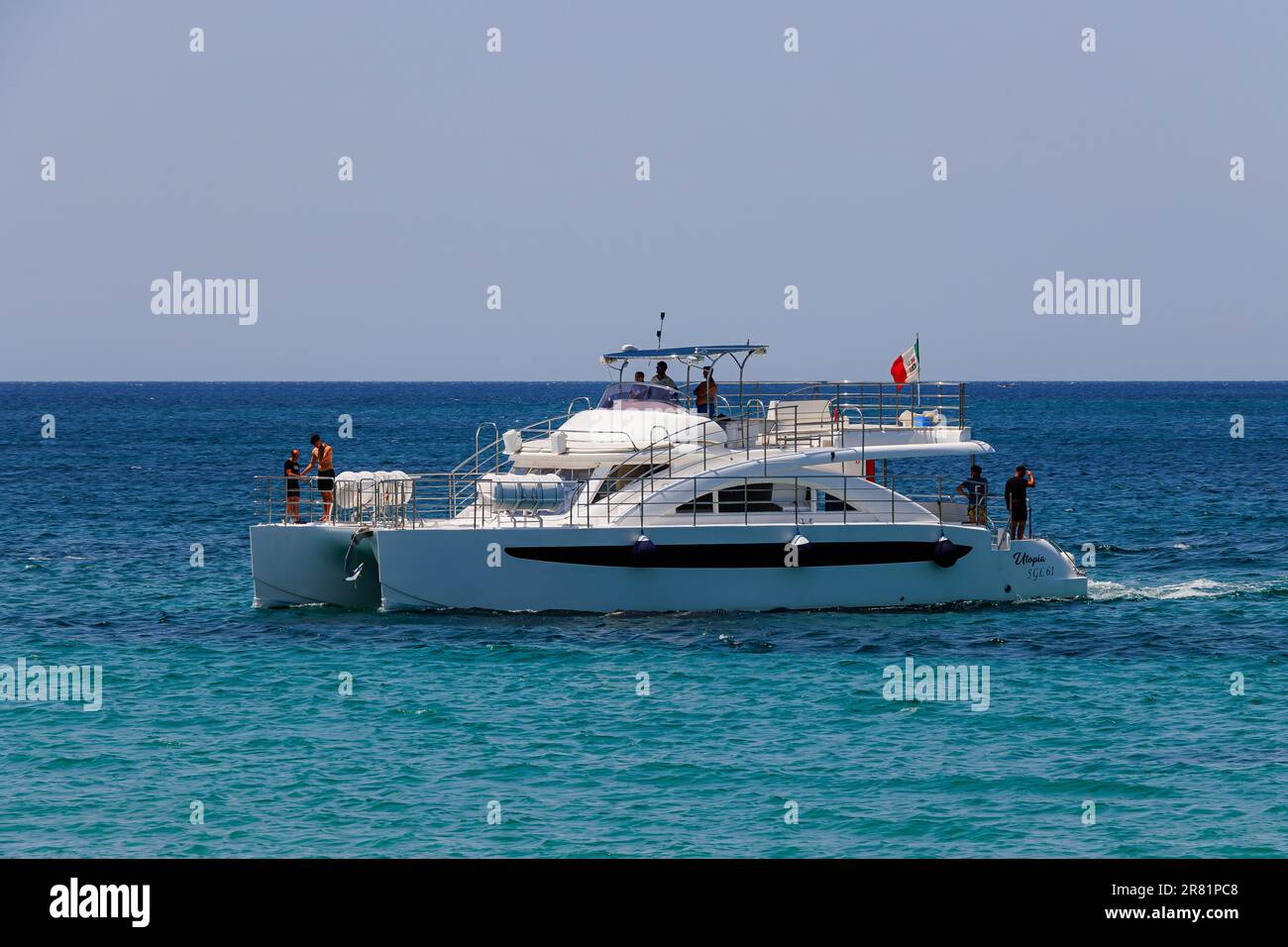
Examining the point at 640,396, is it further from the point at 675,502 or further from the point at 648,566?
the point at 648,566

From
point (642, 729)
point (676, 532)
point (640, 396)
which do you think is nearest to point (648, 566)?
point (676, 532)

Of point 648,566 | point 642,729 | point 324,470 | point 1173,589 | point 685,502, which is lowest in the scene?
point 642,729

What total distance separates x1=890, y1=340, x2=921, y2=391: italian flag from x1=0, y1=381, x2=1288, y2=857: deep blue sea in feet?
14.4

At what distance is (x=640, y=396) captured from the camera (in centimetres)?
2781

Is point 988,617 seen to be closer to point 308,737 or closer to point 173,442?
point 308,737

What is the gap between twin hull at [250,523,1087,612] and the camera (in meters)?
24.5

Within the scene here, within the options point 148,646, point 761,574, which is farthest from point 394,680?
point 761,574

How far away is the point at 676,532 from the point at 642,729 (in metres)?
6.31

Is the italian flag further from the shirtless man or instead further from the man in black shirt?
the shirtless man

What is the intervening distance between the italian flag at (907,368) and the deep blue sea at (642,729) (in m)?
4.40

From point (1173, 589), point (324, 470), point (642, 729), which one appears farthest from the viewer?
point (1173, 589)

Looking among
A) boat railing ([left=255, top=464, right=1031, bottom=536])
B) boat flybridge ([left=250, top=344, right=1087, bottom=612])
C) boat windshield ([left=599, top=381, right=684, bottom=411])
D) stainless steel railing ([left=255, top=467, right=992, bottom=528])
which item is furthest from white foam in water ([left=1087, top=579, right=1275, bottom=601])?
boat windshield ([left=599, top=381, right=684, bottom=411])

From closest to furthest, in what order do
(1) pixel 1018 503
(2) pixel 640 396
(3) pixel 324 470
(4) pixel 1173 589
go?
(1) pixel 1018 503 → (3) pixel 324 470 → (2) pixel 640 396 → (4) pixel 1173 589

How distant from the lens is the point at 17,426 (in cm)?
12319
